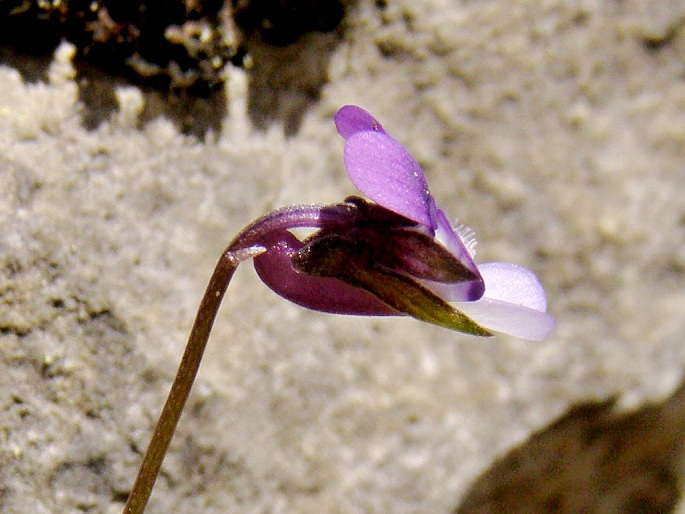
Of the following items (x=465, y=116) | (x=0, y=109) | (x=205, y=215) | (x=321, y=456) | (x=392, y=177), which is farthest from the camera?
(x=465, y=116)

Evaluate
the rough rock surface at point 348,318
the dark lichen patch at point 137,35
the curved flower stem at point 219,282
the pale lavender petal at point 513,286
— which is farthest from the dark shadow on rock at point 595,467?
the dark lichen patch at point 137,35

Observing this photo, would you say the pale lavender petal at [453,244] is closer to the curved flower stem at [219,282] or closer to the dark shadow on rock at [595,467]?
the curved flower stem at [219,282]

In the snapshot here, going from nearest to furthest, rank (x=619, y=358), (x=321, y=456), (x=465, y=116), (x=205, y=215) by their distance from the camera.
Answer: (x=205, y=215) < (x=321, y=456) < (x=465, y=116) < (x=619, y=358)

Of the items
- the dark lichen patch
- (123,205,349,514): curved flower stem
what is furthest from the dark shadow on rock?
the dark lichen patch

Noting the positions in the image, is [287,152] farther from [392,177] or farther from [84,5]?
[392,177]

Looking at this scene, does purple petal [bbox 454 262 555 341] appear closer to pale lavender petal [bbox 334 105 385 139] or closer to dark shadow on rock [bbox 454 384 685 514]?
pale lavender petal [bbox 334 105 385 139]

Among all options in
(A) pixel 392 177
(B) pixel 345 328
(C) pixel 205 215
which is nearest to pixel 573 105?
(B) pixel 345 328
